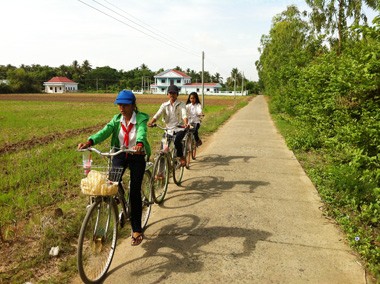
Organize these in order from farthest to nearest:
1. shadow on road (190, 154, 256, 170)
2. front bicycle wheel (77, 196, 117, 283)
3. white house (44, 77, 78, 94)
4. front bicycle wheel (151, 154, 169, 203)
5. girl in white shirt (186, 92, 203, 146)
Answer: white house (44, 77, 78, 94), girl in white shirt (186, 92, 203, 146), shadow on road (190, 154, 256, 170), front bicycle wheel (151, 154, 169, 203), front bicycle wheel (77, 196, 117, 283)

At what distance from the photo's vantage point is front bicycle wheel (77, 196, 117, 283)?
298cm

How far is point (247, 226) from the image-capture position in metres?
4.32

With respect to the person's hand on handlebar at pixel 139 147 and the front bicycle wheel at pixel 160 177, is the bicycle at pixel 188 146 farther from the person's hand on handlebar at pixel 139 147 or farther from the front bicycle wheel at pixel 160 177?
the person's hand on handlebar at pixel 139 147

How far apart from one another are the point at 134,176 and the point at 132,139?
0.45 metres

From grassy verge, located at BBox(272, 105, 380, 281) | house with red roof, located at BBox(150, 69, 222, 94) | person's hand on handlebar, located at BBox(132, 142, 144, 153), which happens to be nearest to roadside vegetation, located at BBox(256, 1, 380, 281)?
grassy verge, located at BBox(272, 105, 380, 281)

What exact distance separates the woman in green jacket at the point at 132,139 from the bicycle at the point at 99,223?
0.55 feet

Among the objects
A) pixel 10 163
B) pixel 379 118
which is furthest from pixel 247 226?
pixel 10 163

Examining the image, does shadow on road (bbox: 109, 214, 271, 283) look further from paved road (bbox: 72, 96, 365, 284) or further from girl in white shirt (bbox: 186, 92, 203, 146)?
girl in white shirt (bbox: 186, 92, 203, 146)

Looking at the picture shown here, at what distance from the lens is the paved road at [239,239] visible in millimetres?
3240

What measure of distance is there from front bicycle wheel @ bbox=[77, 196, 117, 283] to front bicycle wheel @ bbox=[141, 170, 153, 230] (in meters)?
0.85

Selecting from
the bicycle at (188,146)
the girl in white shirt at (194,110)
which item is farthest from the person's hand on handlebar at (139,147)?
the girl in white shirt at (194,110)

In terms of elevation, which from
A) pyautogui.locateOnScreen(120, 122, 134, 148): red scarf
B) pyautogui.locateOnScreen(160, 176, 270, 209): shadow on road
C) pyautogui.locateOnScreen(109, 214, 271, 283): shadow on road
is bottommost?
pyautogui.locateOnScreen(109, 214, 271, 283): shadow on road

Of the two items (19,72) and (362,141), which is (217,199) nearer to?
(362,141)

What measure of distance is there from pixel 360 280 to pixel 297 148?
275 inches
